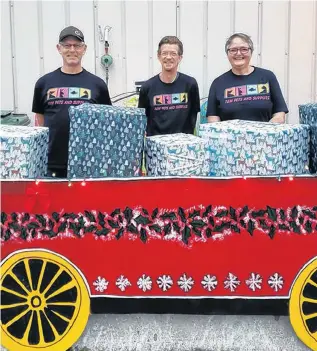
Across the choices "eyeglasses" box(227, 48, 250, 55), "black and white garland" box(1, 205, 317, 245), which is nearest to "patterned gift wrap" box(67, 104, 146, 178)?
"black and white garland" box(1, 205, 317, 245)

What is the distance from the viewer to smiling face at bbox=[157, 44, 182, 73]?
3.66 m

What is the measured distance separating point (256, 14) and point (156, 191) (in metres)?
2.69

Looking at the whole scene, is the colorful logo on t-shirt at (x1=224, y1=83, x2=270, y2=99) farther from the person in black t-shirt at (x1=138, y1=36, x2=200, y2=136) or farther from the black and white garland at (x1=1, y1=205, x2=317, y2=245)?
the black and white garland at (x1=1, y1=205, x2=317, y2=245)

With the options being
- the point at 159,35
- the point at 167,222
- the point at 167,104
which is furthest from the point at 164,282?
the point at 159,35

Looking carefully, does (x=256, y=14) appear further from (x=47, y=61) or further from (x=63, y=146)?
(x=63, y=146)

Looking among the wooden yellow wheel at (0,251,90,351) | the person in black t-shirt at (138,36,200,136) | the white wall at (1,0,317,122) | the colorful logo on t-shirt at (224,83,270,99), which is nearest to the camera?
the wooden yellow wheel at (0,251,90,351)

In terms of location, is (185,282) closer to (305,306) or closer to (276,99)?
(305,306)

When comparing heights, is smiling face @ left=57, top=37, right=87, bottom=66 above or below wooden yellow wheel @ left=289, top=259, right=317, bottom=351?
above

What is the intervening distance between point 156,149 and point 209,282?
75 cm

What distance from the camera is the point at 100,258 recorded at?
289 centimetres

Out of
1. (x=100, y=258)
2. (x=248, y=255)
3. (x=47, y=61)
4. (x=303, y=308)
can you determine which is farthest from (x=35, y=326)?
(x=47, y=61)

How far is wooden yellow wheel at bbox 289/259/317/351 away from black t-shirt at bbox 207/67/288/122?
112 cm

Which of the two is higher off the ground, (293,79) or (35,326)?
(293,79)

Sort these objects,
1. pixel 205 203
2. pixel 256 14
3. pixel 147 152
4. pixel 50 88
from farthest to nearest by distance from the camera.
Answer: pixel 256 14 < pixel 50 88 < pixel 147 152 < pixel 205 203
